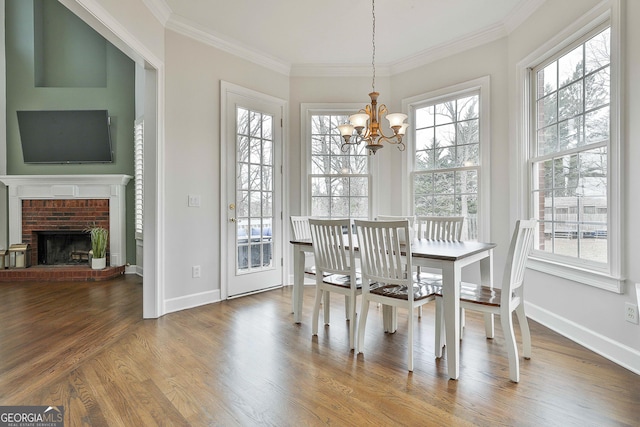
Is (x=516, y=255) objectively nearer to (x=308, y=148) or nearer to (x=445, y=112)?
(x=445, y=112)

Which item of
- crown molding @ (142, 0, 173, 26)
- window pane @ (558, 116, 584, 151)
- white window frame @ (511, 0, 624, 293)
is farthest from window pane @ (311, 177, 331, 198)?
window pane @ (558, 116, 584, 151)

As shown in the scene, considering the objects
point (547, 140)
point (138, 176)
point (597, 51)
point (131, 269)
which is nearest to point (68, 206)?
point (138, 176)

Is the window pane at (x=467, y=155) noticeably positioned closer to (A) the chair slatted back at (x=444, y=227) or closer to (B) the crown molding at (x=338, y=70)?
(A) the chair slatted back at (x=444, y=227)

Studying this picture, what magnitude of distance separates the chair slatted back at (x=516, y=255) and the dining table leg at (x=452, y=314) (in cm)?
28

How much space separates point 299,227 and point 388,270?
1.48m

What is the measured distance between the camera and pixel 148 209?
3.08 metres

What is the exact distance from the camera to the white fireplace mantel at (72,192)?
492 cm

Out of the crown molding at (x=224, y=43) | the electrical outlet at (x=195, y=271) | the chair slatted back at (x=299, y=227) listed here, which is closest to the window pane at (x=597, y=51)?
the chair slatted back at (x=299, y=227)

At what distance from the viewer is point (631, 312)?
2064 millimetres

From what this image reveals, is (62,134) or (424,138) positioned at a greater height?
(62,134)

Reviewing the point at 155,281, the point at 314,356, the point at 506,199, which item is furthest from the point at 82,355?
the point at 506,199

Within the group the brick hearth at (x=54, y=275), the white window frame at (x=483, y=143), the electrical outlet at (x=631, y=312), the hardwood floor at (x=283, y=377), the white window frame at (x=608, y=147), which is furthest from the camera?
the brick hearth at (x=54, y=275)

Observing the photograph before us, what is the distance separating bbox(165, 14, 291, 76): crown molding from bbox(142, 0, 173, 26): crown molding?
0.06 m

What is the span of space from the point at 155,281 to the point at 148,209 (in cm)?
68
